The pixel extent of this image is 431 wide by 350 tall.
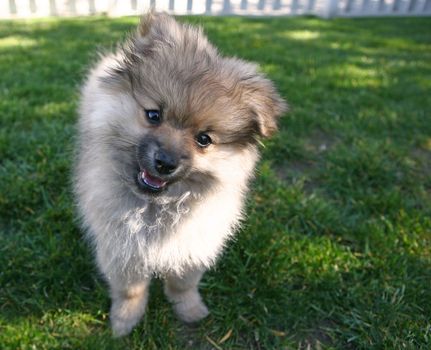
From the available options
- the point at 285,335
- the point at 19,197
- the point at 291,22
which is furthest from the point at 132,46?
the point at 291,22

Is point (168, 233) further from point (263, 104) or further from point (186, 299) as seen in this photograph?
point (263, 104)

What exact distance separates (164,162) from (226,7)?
26.1 feet

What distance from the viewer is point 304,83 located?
4.75 m

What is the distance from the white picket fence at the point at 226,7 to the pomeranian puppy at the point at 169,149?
21.1 feet

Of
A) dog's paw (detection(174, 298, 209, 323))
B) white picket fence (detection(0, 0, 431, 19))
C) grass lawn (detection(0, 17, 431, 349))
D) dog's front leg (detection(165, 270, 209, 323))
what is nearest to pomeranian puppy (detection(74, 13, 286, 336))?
dog's front leg (detection(165, 270, 209, 323))

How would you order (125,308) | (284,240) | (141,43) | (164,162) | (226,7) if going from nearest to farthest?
(164,162) < (141,43) < (125,308) < (284,240) < (226,7)

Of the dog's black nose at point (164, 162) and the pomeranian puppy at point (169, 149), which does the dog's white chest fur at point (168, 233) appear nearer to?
the pomeranian puppy at point (169, 149)

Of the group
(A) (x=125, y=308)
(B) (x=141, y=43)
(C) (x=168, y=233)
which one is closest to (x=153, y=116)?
(B) (x=141, y=43)

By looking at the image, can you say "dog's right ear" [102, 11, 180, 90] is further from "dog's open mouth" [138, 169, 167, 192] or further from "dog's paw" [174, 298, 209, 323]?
"dog's paw" [174, 298, 209, 323]

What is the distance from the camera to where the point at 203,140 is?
5.59 feet

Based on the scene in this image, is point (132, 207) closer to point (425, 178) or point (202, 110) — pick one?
point (202, 110)

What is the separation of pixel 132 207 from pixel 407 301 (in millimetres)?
1533

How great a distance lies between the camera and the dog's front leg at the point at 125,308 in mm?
2086

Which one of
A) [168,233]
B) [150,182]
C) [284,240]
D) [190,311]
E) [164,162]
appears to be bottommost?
[190,311]
